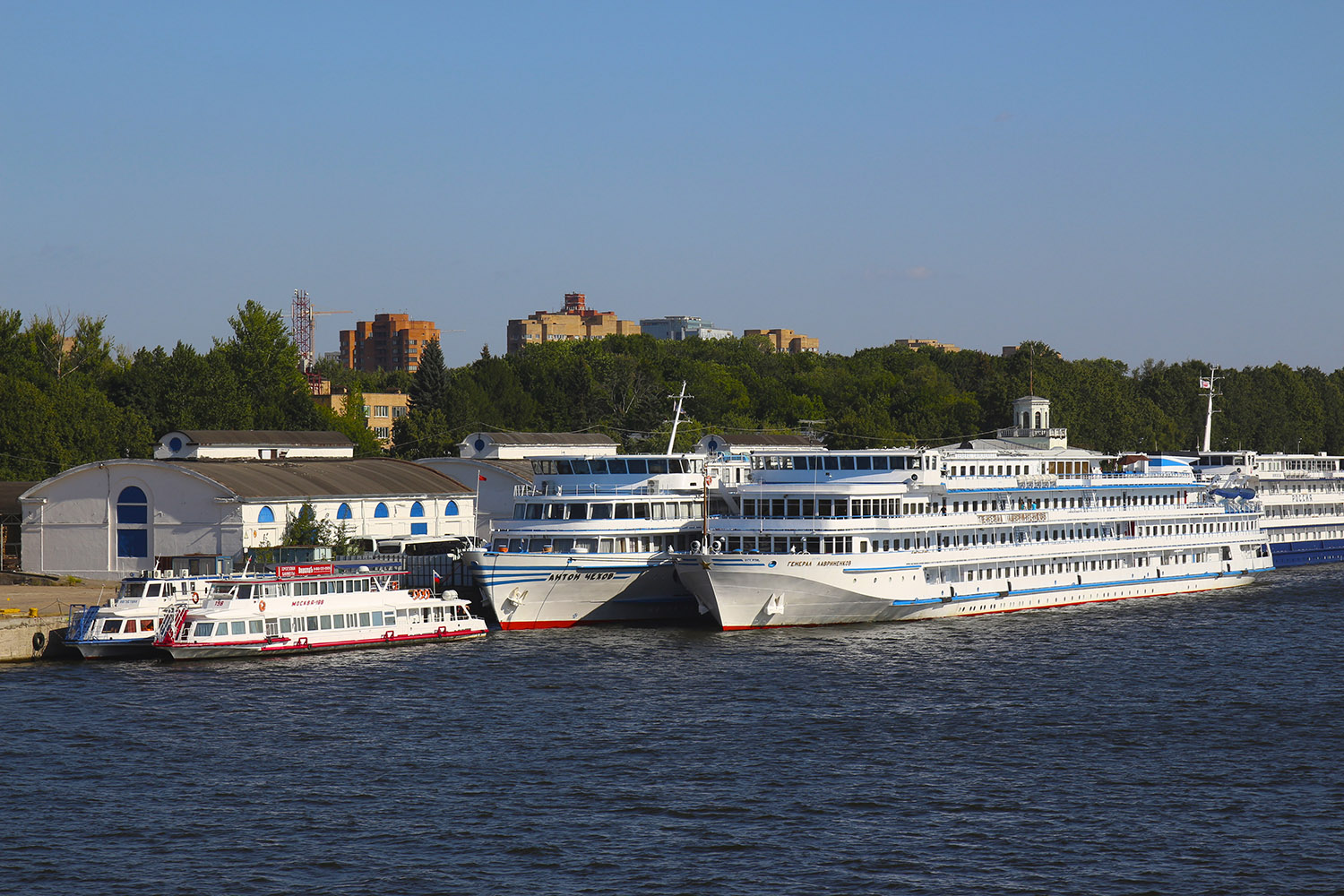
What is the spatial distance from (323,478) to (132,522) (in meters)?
11.7

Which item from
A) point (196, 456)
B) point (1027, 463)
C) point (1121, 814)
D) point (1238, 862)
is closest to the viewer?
point (1238, 862)

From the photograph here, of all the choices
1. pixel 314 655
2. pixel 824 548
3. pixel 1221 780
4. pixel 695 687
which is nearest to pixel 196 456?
pixel 314 655

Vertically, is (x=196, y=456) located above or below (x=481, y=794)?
above

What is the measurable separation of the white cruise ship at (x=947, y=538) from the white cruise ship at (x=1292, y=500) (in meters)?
19.4

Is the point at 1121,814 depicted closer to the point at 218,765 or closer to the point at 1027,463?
the point at 218,765

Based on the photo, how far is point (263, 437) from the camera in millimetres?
107125

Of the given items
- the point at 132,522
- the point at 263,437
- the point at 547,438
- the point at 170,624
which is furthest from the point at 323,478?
the point at 547,438

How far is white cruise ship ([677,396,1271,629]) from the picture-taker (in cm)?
7150

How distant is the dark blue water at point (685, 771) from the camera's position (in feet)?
119

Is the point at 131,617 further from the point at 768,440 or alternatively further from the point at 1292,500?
the point at 768,440

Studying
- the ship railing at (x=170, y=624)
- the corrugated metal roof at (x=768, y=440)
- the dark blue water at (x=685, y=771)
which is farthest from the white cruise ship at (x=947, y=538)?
the corrugated metal roof at (x=768, y=440)

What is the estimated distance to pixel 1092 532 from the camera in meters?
85.8

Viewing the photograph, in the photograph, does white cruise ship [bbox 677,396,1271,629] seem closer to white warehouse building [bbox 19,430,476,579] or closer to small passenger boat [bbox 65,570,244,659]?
small passenger boat [bbox 65,570,244,659]

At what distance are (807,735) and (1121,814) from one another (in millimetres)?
11534
